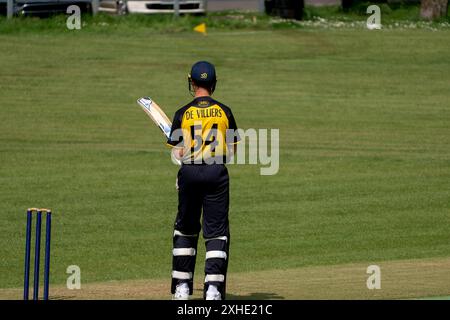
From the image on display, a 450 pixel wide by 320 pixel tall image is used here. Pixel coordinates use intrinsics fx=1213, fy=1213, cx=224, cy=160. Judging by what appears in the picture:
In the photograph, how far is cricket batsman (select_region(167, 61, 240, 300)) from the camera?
36.3 feet

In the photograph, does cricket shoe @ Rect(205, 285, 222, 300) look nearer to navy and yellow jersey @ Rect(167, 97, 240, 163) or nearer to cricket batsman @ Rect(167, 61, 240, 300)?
cricket batsman @ Rect(167, 61, 240, 300)

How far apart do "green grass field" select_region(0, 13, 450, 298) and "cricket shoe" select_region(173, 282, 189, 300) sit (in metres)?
2.68

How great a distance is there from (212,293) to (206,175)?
1070mm

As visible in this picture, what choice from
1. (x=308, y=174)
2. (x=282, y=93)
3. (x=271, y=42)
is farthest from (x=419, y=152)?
(x=271, y=42)

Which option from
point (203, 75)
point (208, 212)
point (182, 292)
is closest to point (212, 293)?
Answer: point (182, 292)

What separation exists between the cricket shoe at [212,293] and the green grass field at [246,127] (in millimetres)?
2497

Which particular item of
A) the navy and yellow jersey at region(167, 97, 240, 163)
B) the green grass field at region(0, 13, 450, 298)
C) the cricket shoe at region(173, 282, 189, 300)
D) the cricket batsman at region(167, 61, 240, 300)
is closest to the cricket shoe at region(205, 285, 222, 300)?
the cricket batsman at region(167, 61, 240, 300)

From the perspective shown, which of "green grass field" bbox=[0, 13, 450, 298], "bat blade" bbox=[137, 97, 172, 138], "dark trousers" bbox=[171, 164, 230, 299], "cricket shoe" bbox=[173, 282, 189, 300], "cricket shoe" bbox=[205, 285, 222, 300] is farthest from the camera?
"green grass field" bbox=[0, 13, 450, 298]

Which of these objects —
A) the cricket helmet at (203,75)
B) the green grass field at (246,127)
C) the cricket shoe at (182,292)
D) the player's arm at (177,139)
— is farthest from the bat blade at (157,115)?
the green grass field at (246,127)

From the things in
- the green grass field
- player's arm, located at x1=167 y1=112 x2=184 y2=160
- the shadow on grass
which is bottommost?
the shadow on grass

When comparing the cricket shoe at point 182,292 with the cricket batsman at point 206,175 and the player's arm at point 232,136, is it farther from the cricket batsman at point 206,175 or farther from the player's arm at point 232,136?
the player's arm at point 232,136

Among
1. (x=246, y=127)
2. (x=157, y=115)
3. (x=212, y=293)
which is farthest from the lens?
(x=246, y=127)

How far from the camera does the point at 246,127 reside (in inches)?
947

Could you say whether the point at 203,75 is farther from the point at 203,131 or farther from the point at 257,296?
the point at 257,296
